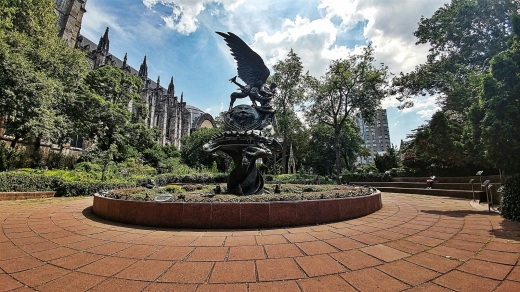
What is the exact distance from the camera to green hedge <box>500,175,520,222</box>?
5.63m

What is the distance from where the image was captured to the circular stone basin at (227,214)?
4.90 meters

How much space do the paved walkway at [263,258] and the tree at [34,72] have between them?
53.0 feet

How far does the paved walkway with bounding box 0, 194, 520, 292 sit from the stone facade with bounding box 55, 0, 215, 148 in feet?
132

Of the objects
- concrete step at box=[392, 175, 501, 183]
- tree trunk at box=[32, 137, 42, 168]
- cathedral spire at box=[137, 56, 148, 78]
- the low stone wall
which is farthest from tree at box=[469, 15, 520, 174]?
cathedral spire at box=[137, 56, 148, 78]

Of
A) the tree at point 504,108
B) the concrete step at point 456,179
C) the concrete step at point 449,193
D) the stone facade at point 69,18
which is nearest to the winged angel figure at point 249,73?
the tree at point 504,108

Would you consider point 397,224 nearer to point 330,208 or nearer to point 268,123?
point 330,208

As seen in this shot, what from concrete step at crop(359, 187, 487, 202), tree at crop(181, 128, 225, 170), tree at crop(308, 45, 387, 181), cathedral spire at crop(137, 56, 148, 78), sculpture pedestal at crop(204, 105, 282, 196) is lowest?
concrete step at crop(359, 187, 487, 202)

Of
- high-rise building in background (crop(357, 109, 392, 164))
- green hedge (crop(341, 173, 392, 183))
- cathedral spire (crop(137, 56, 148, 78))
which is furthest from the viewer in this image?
high-rise building in background (crop(357, 109, 392, 164))

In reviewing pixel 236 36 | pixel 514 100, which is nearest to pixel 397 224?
pixel 514 100

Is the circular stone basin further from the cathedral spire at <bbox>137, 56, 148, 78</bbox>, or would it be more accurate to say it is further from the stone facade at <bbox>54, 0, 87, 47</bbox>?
the cathedral spire at <bbox>137, 56, 148, 78</bbox>

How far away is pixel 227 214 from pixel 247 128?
4.27 metres

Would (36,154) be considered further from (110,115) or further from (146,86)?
(146,86)

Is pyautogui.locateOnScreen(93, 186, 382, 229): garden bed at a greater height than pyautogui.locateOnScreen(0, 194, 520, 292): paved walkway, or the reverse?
pyautogui.locateOnScreen(93, 186, 382, 229): garden bed

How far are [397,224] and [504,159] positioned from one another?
11.1 feet
